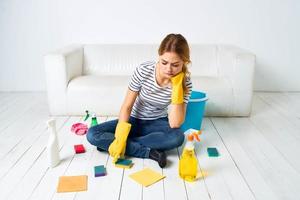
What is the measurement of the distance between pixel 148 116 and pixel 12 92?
6.30ft

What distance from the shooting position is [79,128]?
2021 mm

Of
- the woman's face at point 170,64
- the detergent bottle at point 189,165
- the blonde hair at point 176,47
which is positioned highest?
the blonde hair at point 176,47

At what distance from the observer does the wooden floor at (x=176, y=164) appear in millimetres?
1346

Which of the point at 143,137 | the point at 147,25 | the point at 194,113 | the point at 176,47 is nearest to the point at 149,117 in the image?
the point at 143,137

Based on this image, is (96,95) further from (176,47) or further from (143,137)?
(176,47)

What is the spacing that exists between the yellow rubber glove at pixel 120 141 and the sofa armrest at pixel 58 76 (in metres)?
0.88

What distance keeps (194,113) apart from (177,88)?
52cm

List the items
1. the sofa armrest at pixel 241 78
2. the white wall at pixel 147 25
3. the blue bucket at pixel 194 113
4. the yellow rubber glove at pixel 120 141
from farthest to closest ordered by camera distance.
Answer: the white wall at pixel 147 25 < the sofa armrest at pixel 241 78 < the blue bucket at pixel 194 113 < the yellow rubber glove at pixel 120 141

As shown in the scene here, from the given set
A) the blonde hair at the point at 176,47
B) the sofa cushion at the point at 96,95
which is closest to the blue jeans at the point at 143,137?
the blonde hair at the point at 176,47

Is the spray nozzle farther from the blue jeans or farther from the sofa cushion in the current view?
the sofa cushion

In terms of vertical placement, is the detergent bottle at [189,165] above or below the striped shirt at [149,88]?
below

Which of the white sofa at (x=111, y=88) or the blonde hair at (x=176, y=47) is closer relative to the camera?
the blonde hair at (x=176, y=47)

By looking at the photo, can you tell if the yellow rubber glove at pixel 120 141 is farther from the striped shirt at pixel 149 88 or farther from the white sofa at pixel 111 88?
the white sofa at pixel 111 88

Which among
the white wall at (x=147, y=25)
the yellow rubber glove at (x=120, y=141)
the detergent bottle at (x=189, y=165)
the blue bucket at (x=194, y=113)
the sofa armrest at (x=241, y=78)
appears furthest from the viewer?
the white wall at (x=147, y=25)
